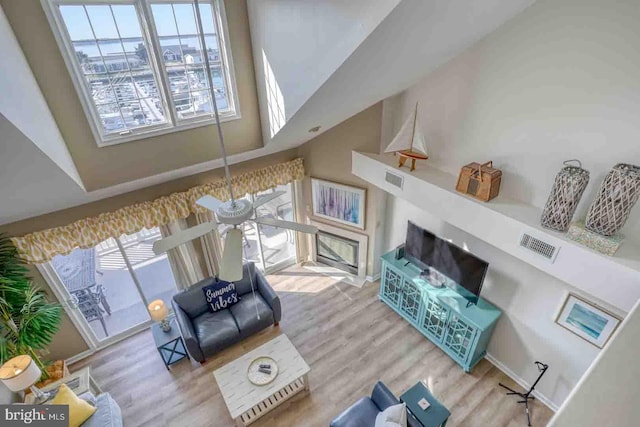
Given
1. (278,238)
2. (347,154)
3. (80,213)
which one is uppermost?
(347,154)

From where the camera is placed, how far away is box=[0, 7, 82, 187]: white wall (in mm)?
2404

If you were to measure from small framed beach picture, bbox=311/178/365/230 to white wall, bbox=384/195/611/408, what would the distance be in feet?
4.19

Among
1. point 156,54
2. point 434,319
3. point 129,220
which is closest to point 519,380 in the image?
point 434,319

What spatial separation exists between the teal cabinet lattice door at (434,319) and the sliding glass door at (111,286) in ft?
14.7

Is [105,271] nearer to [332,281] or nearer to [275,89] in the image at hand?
[332,281]

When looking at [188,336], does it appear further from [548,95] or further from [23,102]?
[548,95]

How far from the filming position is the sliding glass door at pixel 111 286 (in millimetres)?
4844

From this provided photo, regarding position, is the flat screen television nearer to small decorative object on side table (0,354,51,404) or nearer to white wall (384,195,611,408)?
white wall (384,195,611,408)

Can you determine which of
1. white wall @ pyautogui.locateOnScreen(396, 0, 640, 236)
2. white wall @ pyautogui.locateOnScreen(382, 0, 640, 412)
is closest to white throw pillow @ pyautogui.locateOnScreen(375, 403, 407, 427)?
white wall @ pyautogui.locateOnScreen(382, 0, 640, 412)

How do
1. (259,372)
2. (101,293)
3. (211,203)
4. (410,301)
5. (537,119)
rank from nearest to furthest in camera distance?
(211,203), (537,119), (259,372), (410,301), (101,293)

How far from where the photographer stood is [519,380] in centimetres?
439

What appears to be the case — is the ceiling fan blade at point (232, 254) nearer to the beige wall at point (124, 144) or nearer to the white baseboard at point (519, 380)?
the beige wall at point (124, 144)

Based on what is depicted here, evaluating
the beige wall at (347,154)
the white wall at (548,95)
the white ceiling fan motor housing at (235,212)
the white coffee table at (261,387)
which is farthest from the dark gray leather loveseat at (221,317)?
the white wall at (548,95)

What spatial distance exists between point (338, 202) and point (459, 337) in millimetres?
2801
